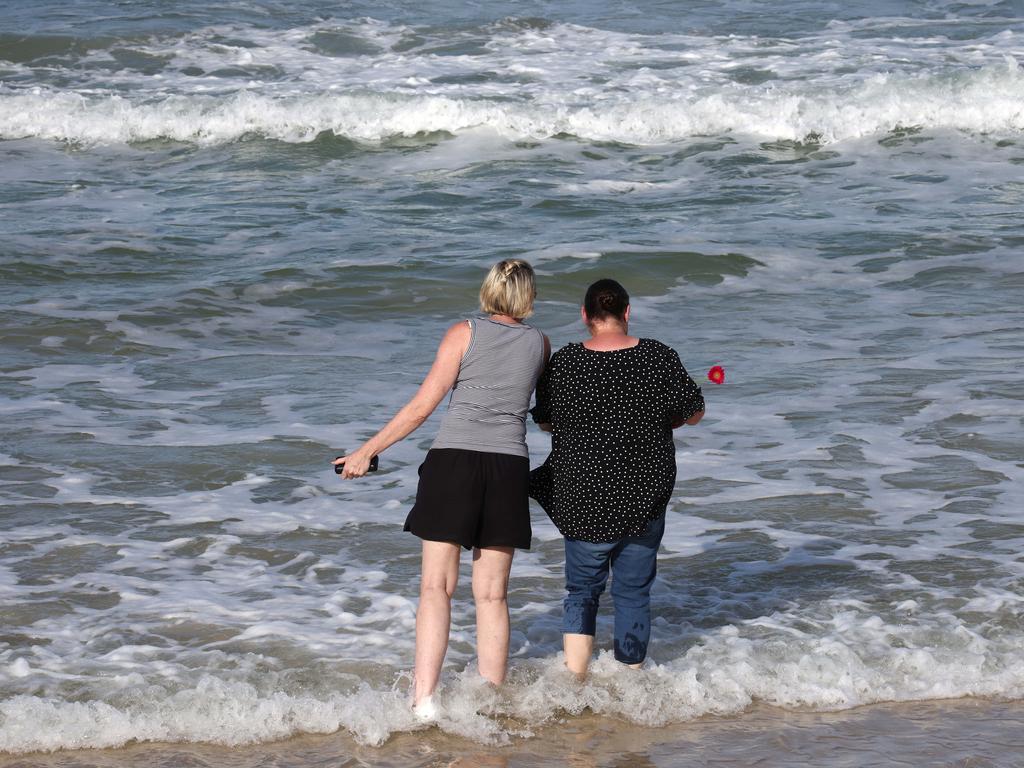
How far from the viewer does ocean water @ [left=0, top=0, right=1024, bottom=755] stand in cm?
537

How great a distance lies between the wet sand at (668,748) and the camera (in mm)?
4559

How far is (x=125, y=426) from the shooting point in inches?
333

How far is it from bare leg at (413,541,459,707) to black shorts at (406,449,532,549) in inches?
3.3

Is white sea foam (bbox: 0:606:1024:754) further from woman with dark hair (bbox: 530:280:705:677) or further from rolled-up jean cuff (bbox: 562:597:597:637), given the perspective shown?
woman with dark hair (bbox: 530:280:705:677)

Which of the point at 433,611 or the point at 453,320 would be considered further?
the point at 453,320

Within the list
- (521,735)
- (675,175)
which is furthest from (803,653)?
(675,175)

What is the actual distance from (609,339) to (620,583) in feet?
Answer: 3.00

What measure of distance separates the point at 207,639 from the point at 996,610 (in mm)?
3398

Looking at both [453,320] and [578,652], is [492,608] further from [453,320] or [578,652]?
[453,320]

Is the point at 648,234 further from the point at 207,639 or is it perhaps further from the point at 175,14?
the point at 175,14

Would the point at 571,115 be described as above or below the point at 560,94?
below

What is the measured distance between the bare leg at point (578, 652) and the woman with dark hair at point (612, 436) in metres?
0.25

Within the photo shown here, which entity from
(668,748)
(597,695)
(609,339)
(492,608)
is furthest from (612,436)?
(668,748)

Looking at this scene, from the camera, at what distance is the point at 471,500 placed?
4652mm
